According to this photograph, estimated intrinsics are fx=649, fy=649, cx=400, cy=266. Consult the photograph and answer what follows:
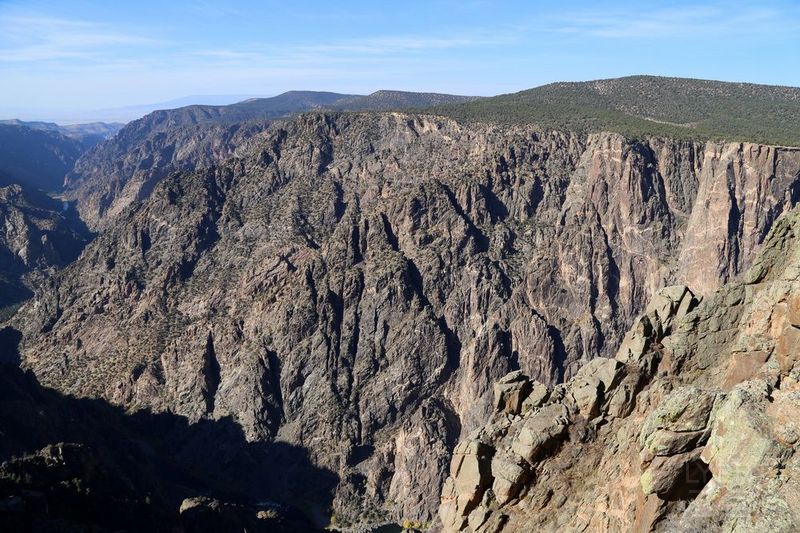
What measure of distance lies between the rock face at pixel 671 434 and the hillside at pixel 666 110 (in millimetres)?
109840

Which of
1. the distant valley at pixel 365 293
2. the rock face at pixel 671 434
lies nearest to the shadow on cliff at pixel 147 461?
the distant valley at pixel 365 293

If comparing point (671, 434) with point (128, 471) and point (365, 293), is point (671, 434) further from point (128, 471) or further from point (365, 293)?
point (365, 293)

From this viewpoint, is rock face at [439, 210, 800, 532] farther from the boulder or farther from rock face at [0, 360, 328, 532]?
rock face at [0, 360, 328, 532]

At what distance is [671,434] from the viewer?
25.8m

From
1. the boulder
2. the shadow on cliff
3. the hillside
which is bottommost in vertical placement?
the shadow on cliff

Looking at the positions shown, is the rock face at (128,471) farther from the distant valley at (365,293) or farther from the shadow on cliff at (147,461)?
the distant valley at (365,293)

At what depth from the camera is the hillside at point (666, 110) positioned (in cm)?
14462

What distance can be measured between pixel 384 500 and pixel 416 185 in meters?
65.3

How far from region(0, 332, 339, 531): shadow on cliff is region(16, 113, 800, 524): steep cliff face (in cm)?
316

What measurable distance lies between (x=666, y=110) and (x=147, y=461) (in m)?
152

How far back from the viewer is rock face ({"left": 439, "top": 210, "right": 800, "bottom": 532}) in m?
Result: 22.2

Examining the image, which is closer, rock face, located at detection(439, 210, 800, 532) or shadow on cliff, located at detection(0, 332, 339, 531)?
rock face, located at detection(439, 210, 800, 532)

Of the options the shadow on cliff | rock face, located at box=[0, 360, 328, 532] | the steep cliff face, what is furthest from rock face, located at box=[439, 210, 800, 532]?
the steep cliff face

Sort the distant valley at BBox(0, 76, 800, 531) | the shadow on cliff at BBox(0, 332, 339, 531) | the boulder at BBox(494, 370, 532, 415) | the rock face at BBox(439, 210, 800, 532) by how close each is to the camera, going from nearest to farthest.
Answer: the rock face at BBox(439, 210, 800, 532), the boulder at BBox(494, 370, 532, 415), the shadow on cliff at BBox(0, 332, 339, 531), the distant valley at BBox(0, 76, 800, 531)
